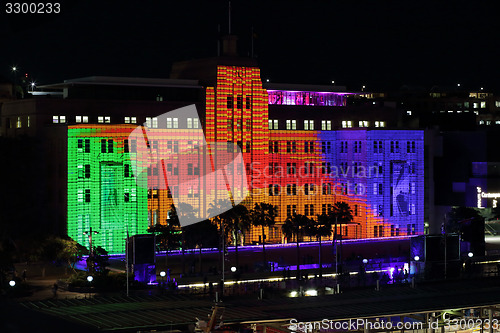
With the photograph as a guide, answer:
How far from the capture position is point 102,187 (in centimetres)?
9825

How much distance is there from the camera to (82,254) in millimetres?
91250

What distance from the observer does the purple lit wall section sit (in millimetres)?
117562

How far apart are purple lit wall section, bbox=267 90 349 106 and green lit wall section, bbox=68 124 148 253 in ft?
78.7

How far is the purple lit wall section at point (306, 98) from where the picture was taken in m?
118

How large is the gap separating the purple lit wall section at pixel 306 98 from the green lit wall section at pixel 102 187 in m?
24.0

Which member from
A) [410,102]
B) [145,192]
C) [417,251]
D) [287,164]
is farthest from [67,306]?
[410,102]

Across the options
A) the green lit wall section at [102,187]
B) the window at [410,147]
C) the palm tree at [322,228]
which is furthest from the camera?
the window at [410,147]

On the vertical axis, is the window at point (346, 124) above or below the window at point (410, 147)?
above

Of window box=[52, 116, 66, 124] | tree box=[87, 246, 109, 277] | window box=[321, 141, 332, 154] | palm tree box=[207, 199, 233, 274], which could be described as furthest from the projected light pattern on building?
tree box=[87, 246, 109, 277]

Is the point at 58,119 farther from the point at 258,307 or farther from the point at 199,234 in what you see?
the point at 258,307

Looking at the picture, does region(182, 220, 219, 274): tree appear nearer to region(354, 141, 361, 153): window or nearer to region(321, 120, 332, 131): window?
region(354, 141, 361, 153): window

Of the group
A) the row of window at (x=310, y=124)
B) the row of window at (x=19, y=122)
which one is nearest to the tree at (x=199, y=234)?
the row of window at (x=19, y=122)

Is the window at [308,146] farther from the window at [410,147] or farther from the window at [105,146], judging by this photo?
the window at [105,146]

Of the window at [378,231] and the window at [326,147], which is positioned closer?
the window at [378,231]
